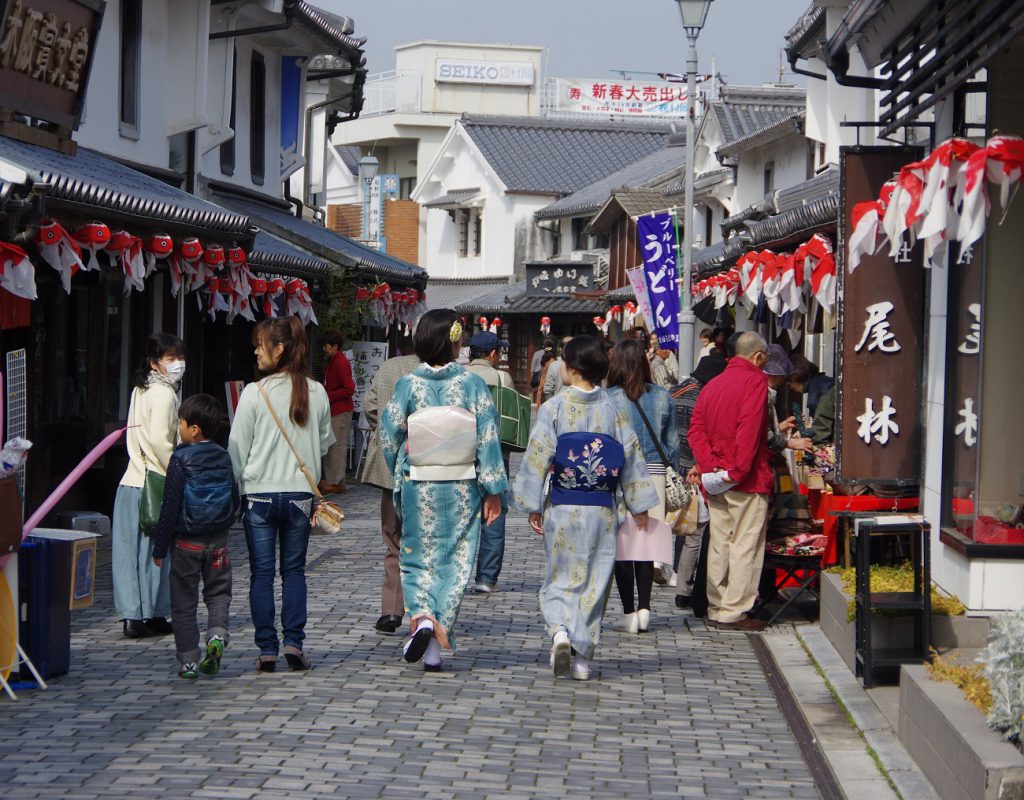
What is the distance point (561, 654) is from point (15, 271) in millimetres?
4377

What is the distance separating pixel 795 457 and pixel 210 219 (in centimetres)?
583

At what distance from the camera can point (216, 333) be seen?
19.7 m

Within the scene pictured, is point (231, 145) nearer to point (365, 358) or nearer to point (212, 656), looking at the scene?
point (365, 358)

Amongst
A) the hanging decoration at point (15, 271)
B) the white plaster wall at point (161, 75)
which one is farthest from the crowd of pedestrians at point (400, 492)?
the white plaster wall at point (161, 75)

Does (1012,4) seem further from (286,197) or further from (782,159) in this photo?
(782,159)

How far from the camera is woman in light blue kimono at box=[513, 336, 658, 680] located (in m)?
8.43

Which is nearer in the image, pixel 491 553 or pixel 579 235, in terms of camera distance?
pixel 491 553

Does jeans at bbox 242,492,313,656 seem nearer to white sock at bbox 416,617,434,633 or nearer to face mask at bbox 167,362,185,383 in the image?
white sock at bbox 416,617,434,633

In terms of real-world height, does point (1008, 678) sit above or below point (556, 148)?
below

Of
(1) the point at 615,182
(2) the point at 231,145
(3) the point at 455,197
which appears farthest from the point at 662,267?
(3) the point at 455,197

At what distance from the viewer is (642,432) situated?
34.1 feet

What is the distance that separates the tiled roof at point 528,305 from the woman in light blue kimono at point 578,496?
41892 mm

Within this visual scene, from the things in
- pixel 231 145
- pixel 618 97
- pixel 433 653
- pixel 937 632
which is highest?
pixel 618 97

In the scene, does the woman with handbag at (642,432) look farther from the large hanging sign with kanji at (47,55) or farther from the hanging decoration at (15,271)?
the large hanging sign with kanji at (47,55)
